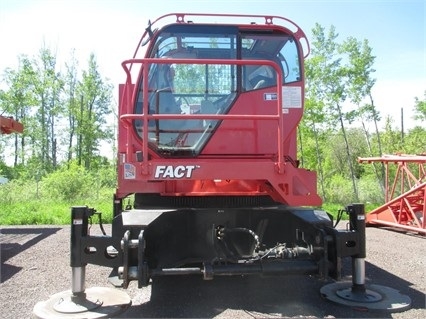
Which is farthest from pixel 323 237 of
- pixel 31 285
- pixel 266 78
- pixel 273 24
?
pixel 31 285

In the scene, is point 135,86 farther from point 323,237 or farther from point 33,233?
point 33,233

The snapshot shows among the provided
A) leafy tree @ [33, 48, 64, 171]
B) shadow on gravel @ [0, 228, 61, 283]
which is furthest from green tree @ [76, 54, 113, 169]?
shadow on gravel @ [0, 228, 61, 283]

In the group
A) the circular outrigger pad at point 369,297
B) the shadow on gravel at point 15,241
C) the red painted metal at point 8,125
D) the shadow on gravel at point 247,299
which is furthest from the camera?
the red painted metal at point 8,125

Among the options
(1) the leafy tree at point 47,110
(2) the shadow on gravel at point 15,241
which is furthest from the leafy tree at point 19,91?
(2) the shadow on gravel at point 15,241

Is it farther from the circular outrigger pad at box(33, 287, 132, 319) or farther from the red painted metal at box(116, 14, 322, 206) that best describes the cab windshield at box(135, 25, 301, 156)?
the circular outrigger pad at box(33, 287, 132, 319)

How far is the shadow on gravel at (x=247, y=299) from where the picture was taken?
4.23m

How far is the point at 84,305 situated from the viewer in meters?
4.33

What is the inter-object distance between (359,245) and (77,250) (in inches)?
121

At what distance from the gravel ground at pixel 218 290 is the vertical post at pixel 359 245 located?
0.46m

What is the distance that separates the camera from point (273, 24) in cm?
524

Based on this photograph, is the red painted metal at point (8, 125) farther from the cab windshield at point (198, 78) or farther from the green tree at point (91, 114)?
the green tree at point (91, 114)

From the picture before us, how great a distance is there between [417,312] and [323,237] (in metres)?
1.21

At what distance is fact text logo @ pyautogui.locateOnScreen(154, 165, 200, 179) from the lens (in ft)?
13.8

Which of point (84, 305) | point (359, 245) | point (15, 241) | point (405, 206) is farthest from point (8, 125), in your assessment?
point (405, 206)
